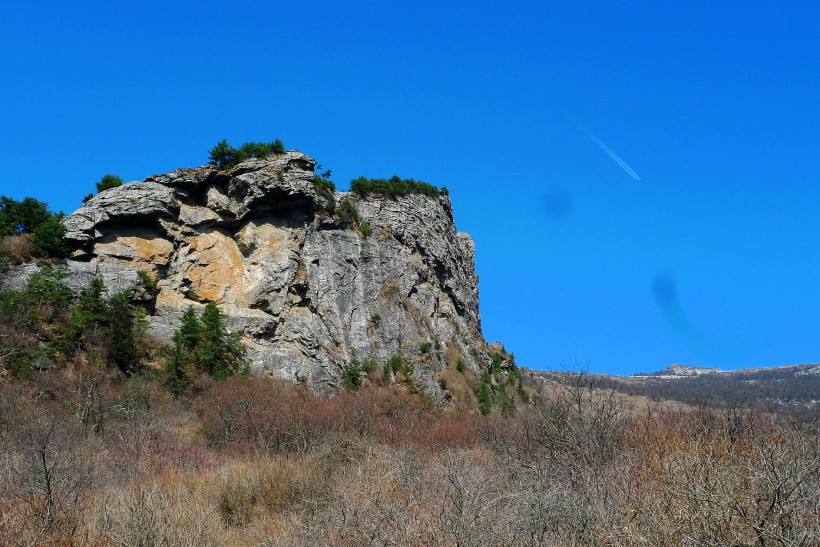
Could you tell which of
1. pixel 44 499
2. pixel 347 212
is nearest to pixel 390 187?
pixel 347 212

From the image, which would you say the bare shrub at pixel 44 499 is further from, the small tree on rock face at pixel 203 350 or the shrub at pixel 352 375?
the shrub at pixel 352 375

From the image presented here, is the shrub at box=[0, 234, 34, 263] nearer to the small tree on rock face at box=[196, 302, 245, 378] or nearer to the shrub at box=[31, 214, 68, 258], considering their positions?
the shrub at box=[31, 214, 68, 258]

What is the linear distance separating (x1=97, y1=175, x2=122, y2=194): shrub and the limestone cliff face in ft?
6.22

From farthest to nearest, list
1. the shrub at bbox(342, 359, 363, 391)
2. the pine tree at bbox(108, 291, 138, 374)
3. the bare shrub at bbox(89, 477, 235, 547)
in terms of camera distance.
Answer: the shrub at bbox(342, 359, 363, 391), the pine tree at bbox(108, 291, 138, 374), the bare shrub at bbox(89, 477, 235, 547)

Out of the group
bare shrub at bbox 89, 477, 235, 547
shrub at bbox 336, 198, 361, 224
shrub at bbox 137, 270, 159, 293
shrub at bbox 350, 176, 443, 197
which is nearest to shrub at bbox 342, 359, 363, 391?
shrub at bbox 336, 198, 361, 224

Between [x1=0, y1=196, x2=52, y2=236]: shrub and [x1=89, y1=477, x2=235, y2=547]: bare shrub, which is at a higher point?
[x1=0, y1=196, x2=52, y2=236]: shrub

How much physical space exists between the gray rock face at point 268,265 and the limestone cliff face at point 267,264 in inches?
2.7

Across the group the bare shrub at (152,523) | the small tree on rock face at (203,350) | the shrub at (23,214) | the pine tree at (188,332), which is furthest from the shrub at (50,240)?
the bare shrub at (152,523)

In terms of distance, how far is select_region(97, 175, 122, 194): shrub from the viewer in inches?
1521

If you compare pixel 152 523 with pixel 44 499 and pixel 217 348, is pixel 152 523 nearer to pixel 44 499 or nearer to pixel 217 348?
pixel 44 499

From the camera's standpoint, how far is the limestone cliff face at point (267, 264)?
117 feet

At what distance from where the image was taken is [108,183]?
38750 millimetres

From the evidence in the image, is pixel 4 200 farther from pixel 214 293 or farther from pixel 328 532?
pixel 328 532

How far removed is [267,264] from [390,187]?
14507 mm
